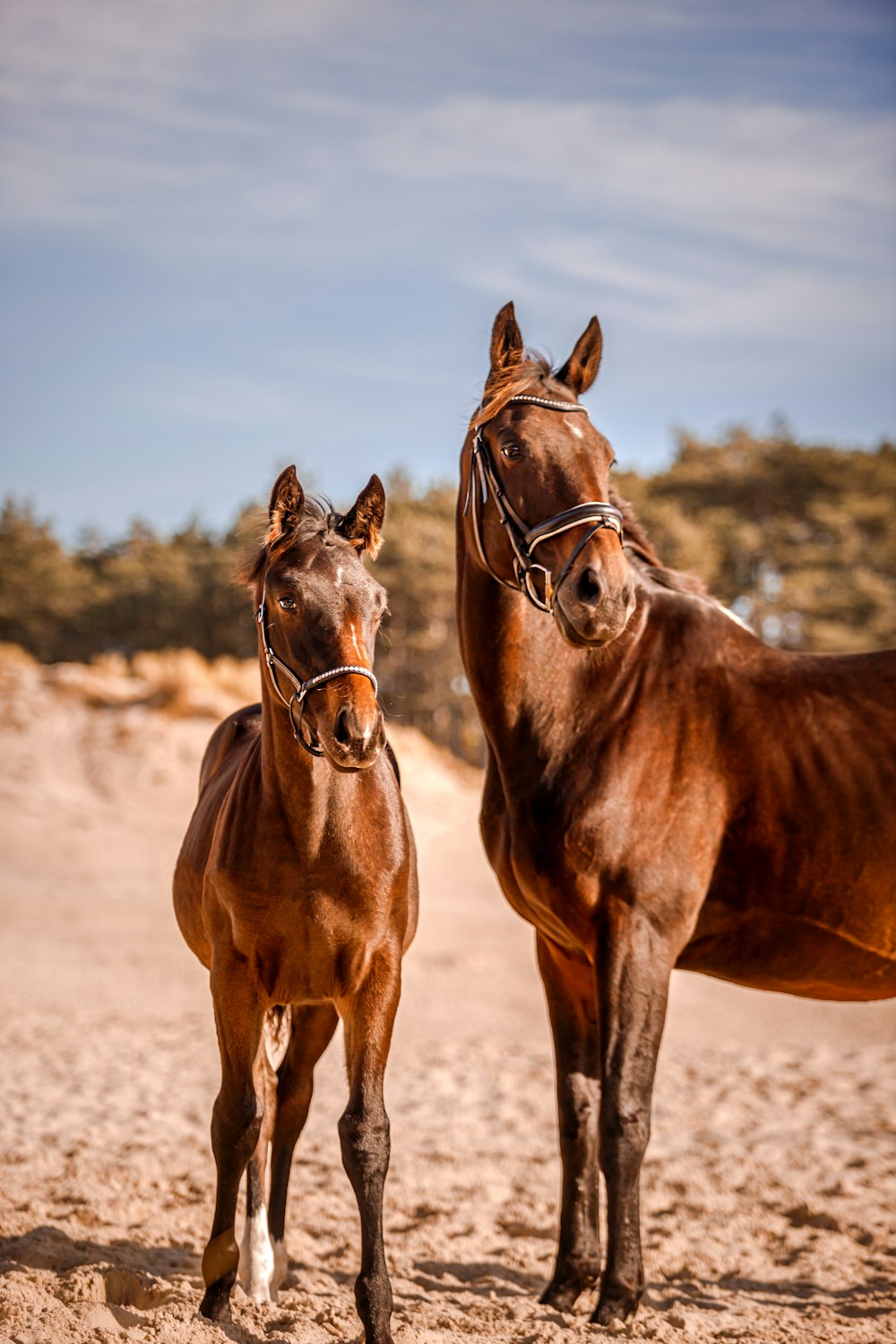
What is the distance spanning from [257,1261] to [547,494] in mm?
2812

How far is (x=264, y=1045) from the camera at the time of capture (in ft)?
12.2

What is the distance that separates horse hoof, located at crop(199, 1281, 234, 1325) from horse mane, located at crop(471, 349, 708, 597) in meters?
2.84

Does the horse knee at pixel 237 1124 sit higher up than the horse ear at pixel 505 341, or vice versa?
the horse ear at pixel 505 341

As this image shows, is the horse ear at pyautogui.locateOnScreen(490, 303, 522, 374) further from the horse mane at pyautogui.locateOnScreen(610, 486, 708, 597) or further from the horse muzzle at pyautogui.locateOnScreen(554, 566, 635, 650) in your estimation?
the horse muzzle at pyautogui.locateOnScreen(554, 566, 635, 650)

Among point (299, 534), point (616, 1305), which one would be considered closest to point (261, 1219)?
point (616, 1305)

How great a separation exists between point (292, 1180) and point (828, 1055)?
15.8 feet

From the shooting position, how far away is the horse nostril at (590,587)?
3.25m

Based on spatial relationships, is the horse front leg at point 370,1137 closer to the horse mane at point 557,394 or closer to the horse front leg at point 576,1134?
the horse front leg at point 576,1134

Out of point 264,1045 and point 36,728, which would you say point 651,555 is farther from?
point 36,728

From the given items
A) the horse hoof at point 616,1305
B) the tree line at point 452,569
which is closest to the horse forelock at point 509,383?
the horse hoof at point 616,1305

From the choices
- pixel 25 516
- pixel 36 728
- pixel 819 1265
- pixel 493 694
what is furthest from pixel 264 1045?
pixel 25 516

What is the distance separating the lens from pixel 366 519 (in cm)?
347

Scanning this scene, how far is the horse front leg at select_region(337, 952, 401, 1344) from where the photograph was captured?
316cm

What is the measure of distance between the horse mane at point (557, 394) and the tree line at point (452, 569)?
60.6ft
